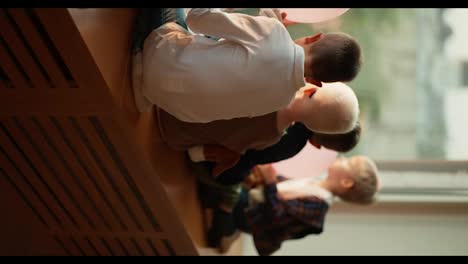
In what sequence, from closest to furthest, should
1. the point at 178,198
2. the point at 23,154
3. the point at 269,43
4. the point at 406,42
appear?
the point at 269,43, the point at 23,154, the point at 178,198, the point at 406,42

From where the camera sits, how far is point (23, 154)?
1103 millimetres

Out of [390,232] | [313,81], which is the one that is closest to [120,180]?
[313,81]

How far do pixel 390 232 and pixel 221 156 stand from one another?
97 centimetres

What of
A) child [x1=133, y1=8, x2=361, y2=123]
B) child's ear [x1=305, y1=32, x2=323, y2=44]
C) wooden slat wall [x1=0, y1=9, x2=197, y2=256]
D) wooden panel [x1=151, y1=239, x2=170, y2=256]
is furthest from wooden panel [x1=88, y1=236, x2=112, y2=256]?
child's ear [x1=305, y1=32, x2=323, y2=44]

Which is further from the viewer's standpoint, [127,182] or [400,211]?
[400,211]

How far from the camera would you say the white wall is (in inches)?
74.8

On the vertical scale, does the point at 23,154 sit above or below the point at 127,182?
above

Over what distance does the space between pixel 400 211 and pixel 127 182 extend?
3.71 feet

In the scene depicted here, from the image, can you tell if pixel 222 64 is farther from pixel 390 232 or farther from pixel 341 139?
→ pixel 390 232

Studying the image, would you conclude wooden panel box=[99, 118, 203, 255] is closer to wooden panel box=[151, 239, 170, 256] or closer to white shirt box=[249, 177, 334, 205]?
wooden panel box=[151, 239, 170, 256]

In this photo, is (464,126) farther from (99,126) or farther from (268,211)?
(99,126)

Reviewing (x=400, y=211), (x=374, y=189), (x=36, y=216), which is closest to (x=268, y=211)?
(x=374, y=189)

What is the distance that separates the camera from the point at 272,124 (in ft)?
3.77

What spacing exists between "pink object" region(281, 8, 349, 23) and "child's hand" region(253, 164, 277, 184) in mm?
508
